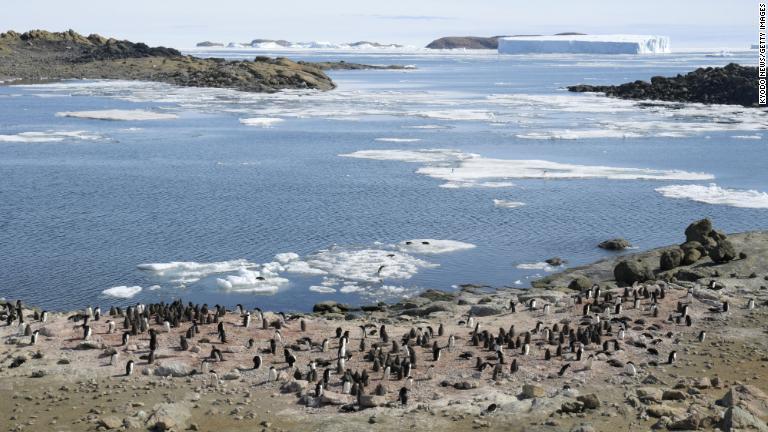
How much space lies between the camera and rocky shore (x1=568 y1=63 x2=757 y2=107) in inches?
3155

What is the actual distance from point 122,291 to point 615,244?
560 inches

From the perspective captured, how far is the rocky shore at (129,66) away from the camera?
313ft

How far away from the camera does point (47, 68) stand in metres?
114

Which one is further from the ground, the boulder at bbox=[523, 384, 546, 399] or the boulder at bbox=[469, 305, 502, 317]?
the boulder at bbox=[523, 384, 546, 399]

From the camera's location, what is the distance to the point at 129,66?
113812mm

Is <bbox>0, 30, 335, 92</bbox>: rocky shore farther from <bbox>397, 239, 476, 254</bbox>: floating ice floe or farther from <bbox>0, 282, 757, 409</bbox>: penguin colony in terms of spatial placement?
<bbox>0, 282, 757, 409</bbox>: penguin colony

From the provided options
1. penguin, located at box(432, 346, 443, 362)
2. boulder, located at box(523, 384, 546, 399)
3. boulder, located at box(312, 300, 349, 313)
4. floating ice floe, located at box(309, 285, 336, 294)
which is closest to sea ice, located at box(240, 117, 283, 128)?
floating ice floe, located at box(309, 285, 336, 294)

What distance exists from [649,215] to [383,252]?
11208 mm

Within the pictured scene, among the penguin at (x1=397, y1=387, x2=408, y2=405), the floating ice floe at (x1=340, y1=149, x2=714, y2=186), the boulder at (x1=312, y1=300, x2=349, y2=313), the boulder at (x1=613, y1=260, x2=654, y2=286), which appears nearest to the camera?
the penguin at (x1=397, y1=387, x2=408, y2=405)

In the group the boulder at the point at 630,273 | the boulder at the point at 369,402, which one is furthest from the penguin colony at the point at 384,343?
the boulder at the point at 630,273

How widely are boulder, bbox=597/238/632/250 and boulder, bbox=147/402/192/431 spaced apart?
55.9 ft

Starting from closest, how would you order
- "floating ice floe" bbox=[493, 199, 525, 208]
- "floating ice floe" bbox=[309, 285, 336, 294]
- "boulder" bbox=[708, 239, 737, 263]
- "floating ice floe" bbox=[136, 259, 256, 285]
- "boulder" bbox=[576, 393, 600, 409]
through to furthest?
1. "boulder" bbox=[576, 393, 600, 409]
2. "floating ice floe" bbox=[309, 285, 336, 294]
3. "floating ice floe" bbox=[136, 259, 256, 285]
4. "boulder" bbox=[708, 239, 737, 263]
5. "floating ice floe" bbox=[493, 199, 525, 208]

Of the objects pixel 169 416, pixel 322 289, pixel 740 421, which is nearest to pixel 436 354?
pixel 169 416

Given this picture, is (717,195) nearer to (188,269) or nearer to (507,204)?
(507,204)
